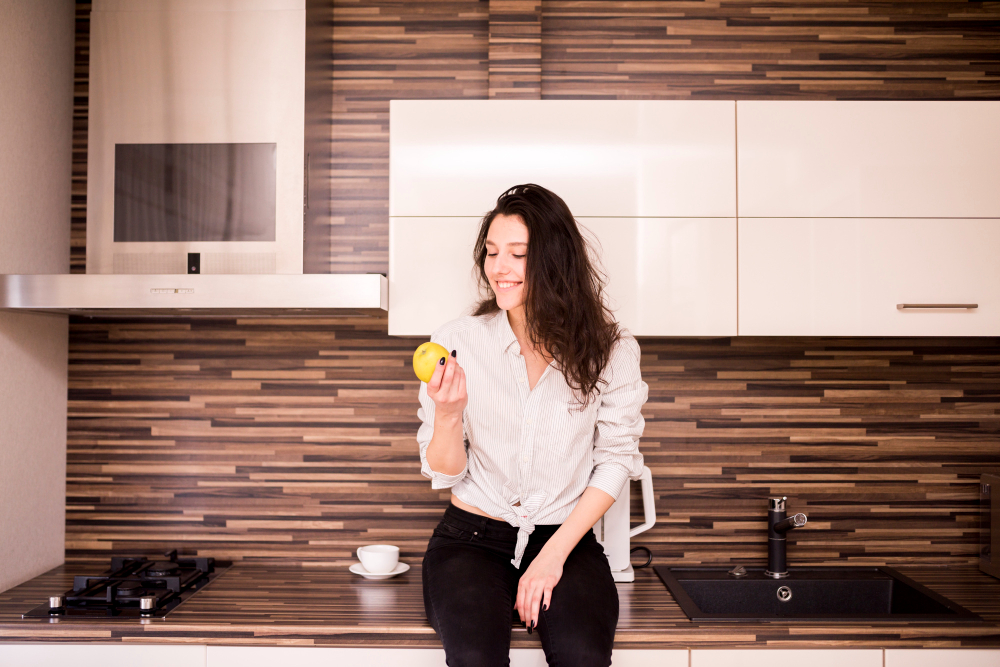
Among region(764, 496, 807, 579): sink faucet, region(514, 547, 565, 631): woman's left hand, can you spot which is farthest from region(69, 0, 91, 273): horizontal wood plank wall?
region(764, 496, 807, 579): sink faucet

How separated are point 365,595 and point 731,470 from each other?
1156 mm

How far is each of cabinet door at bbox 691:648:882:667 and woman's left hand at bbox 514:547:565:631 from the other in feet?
1.28

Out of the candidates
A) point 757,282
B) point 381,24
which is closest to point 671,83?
point 757,282

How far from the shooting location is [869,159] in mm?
1699

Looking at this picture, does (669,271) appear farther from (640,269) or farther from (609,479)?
(609,479)

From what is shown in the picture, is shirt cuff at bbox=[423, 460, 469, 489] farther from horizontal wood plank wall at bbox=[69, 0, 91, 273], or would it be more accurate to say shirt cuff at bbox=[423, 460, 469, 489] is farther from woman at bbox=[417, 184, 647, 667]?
horizontal wood plank wall at bbox=[69, 0, 91, 273]

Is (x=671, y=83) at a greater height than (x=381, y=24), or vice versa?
(x=381, y=24)

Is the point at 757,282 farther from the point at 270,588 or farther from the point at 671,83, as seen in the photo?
the point at 270,588

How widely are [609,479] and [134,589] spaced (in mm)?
1235

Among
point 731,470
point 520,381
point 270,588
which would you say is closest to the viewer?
point 520,381

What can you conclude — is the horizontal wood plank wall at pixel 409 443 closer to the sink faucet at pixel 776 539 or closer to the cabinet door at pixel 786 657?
the sink faucet at pixel 776 539

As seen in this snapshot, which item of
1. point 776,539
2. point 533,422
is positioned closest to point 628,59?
point 533,422

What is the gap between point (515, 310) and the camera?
1603 millimetres

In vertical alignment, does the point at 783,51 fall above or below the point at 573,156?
above
